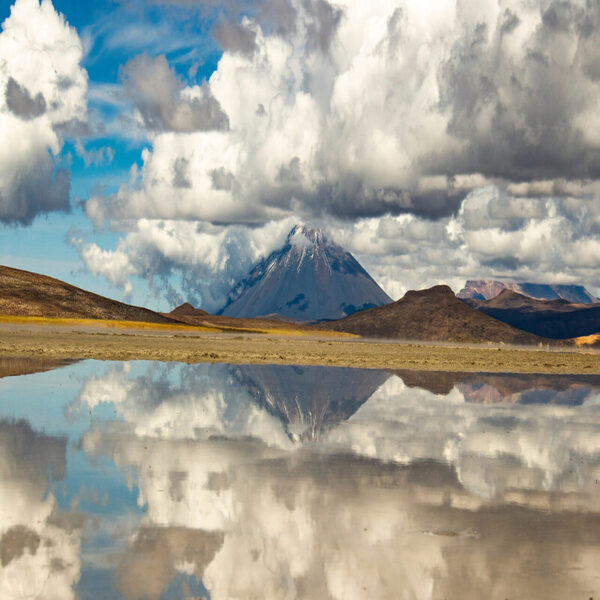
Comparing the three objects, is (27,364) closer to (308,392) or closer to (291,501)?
(308,392)

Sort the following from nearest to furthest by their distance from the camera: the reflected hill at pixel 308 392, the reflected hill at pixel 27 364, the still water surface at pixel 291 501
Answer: the still water surface at pixel 291 501
the reflected hill at pixel 308 392
the reflected hill at pixel 27 364

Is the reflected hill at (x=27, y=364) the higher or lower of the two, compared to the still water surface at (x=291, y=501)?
higher

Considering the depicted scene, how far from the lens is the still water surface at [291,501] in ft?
31.0

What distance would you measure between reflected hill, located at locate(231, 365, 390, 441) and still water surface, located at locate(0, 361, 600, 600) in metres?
0.28

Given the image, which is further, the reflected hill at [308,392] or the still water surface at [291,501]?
the reflected hill at [308,392]

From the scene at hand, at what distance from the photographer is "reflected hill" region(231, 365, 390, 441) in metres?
24.0

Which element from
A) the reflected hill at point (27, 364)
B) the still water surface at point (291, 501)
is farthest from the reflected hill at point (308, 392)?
the reflected hill at point (27, 364)

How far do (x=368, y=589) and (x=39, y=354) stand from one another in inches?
1956

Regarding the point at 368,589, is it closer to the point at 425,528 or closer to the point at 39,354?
the point at 425,528

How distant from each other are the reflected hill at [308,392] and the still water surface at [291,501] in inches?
11.0

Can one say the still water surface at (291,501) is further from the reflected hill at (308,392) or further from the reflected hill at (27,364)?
the reflected hill at (27,364)

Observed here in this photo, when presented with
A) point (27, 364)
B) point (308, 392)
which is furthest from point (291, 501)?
point (27, 364)

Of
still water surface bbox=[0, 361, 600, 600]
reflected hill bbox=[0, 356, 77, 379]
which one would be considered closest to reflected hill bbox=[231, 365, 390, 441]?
still water surface bbox=[0, 361, 600, 600]

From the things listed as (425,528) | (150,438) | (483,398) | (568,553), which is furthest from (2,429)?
(483,398)
